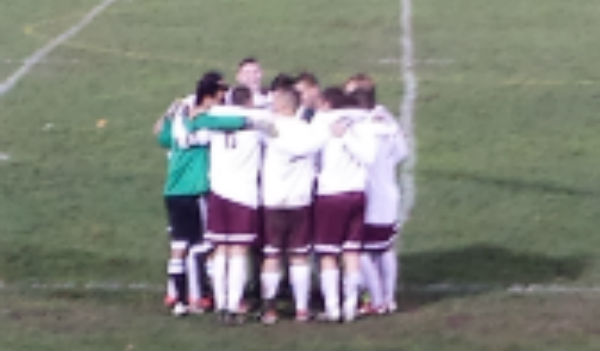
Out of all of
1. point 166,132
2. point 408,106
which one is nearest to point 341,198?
point 166,132

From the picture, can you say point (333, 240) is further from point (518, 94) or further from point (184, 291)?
point (518, 94)

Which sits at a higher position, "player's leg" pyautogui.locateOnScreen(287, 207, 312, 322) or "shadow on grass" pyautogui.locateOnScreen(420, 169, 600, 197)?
"player's leg" pyautogui.locateOnScreen(287, 207, 312, 322)

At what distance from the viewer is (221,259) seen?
10.5 meters

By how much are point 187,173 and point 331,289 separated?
1.28 m

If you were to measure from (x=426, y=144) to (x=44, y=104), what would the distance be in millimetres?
5039

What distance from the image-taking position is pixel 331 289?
1062 centimetres

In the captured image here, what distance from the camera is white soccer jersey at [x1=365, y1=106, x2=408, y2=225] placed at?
10.8 meters

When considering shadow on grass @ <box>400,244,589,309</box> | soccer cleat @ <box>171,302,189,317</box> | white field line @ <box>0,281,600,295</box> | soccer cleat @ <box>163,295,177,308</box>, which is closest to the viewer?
soccer cleat @ <box>171,302,189,317</box>

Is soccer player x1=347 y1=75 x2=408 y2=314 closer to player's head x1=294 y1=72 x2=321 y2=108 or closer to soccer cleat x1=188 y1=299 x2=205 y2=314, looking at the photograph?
player's head x1=294 y1=72 x2=321 y2=108

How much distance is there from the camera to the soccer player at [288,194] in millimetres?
10305

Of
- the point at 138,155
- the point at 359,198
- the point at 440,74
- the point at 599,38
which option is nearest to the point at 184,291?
the point at 359,198

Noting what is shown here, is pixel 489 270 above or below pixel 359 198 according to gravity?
below

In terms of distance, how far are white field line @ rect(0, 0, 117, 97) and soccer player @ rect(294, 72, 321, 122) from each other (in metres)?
9.54

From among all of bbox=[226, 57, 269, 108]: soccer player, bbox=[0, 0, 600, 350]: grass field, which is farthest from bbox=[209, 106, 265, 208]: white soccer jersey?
bbox=[0, 0, 600, 350]: grass field
